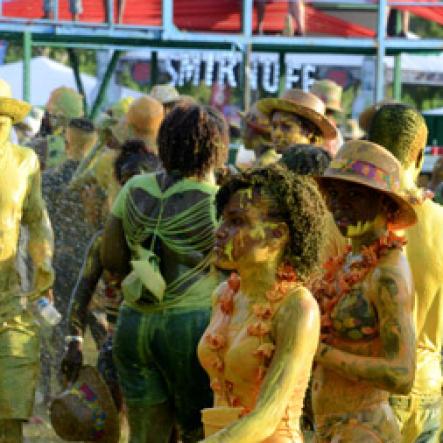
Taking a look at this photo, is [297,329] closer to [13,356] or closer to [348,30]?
[13,356]

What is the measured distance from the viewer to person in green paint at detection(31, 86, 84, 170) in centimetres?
1455

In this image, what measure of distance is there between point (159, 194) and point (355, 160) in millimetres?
1709

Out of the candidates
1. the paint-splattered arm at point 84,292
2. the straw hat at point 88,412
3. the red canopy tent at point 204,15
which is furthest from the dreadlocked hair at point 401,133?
the red canopy tent at point 204,15

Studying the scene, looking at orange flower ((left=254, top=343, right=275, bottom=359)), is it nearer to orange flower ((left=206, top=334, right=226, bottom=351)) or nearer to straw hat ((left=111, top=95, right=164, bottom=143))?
orange flower ((left=206, top=334, right=226, bottom=351))

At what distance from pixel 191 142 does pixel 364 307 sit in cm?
188

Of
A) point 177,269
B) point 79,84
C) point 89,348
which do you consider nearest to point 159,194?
point 177,269

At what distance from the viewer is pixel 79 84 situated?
763 inches

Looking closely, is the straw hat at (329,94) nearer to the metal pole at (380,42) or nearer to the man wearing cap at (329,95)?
the man wearing cap at (329,95)

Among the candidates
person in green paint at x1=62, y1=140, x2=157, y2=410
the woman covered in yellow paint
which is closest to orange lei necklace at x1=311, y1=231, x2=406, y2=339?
the woman covered in yellow paint

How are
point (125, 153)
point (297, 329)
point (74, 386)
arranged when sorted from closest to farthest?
point (297, 329), point (74, 386), point (125, 153)

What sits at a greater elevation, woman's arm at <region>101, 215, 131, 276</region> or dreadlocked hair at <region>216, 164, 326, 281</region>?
dreadlocked hair at <region>216, 164, 326, 281</region>

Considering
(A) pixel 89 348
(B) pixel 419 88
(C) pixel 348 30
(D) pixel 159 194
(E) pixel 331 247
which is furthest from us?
(B) pixel 419 88

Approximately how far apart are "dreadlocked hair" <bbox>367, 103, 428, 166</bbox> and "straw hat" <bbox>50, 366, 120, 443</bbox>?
2.01m

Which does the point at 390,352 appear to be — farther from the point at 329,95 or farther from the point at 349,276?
the point at 329,95
